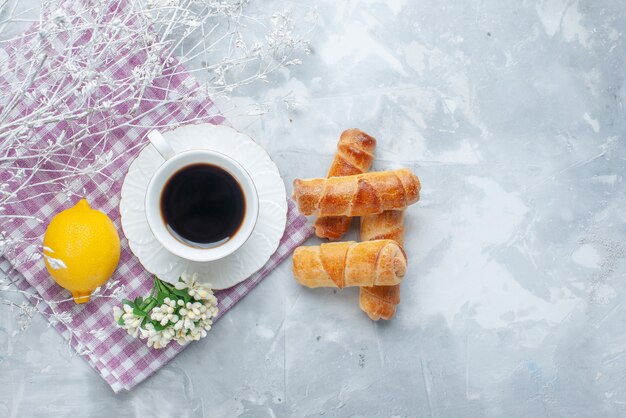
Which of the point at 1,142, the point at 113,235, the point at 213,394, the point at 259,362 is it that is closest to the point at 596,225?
the point at 259,362

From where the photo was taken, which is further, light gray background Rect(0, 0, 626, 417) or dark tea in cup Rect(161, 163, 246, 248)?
light gray background Rect(0, 0, 626, 417)

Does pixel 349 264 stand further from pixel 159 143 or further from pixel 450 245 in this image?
pixel 159 143

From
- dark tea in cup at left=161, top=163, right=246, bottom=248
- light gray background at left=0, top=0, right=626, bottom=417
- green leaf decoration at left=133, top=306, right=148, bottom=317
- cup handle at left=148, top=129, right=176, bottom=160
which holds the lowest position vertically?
light gray background at left=0, top=0, right=626, bottom=417

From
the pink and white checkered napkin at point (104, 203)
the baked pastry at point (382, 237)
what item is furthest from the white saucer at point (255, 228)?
the baked pastry at point (382, 237)

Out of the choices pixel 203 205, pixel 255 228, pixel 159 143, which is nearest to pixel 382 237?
pixel 255 228

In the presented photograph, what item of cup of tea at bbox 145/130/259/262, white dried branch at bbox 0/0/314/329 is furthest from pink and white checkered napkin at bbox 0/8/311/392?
cup of tea at bbox 145/130/259/262

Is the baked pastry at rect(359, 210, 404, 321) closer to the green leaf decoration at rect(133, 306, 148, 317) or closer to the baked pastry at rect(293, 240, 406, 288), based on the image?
the baked pastry at rect(293, 240, 406, 288)

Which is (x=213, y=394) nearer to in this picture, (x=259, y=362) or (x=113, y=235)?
(x=259, y=362)

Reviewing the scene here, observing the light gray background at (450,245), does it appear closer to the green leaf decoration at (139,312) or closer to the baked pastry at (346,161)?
the baked pastry at (346,161)
